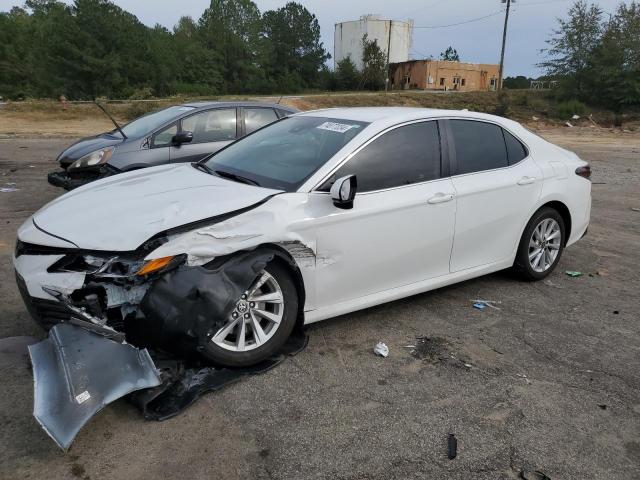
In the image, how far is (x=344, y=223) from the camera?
360 cm

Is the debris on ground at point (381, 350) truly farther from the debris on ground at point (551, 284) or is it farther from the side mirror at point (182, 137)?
the side mirror at point (182, 137)

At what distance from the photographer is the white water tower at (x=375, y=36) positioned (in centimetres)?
6831

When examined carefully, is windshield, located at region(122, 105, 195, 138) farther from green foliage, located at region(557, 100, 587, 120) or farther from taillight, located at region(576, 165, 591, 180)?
green foliage, located at region(557, 100, 587, 120)

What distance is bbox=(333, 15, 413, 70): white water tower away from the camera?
224ft

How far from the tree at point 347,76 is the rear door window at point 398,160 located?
6419 centimetres

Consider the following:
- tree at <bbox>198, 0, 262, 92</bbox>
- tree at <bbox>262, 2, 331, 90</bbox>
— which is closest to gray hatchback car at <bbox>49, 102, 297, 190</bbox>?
tree at <bbox>198, 0, 262, 92</bbox>

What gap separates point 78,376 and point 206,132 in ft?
17.8

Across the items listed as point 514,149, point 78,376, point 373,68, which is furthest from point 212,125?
point 373,68

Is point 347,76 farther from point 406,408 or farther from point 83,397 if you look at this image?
point 83,397

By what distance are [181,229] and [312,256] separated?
34.3 inches

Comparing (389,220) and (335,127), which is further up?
(335,127)

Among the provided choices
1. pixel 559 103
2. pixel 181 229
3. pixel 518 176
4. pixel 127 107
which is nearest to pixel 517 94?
pixel 559 103

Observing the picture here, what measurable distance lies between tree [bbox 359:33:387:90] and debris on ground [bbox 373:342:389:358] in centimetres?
6358

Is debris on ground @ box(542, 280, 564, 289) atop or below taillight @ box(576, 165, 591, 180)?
below
